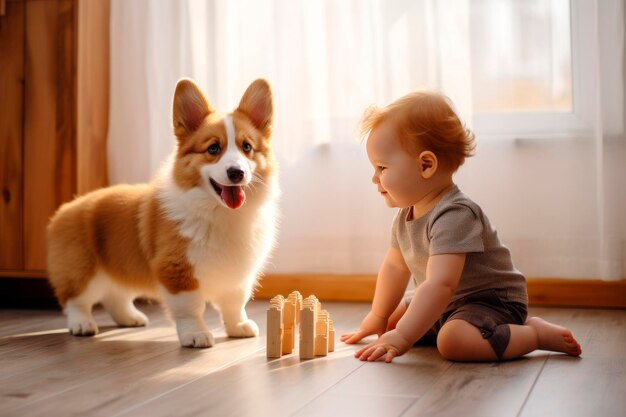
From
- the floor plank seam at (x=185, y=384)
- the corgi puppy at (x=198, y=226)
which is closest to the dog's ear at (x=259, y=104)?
the corgi puppy at (x=198, y=226)

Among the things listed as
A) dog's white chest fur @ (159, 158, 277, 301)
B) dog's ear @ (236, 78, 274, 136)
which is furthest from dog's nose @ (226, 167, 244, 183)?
dog's ear @ (236, 78, 274, 136)

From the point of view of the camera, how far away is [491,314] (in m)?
1.52

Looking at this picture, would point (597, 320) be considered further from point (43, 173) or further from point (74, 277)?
point (43, 173)

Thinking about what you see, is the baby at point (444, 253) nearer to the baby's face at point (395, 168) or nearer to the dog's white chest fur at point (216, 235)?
the baby's face at point (395, 168)

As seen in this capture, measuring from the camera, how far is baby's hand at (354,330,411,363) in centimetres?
147

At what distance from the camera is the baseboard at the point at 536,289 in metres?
2.21

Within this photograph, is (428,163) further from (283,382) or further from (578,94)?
(578,94)

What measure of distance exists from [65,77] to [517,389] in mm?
1741

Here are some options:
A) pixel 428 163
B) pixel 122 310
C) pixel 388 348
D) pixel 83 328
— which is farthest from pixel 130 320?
pixel 428 163

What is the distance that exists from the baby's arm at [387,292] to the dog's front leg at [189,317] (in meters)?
0.32

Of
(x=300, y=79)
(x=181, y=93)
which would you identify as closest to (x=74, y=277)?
(x=181, y=93)

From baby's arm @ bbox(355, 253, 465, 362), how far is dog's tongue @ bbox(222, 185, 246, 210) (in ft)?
1.51

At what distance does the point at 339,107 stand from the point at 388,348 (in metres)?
1.12

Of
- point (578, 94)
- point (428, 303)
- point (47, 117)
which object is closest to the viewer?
point (428, 303)
